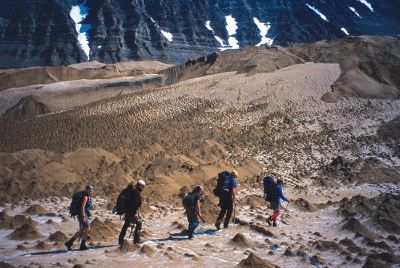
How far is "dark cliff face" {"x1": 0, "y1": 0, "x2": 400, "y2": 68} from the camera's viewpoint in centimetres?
14425

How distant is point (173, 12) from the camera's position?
16375 centimetres

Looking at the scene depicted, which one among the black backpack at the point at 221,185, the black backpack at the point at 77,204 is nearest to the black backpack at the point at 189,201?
the black backpack at the point at 221,185

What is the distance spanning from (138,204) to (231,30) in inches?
6248

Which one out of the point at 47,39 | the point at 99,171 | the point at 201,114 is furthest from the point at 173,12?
the point at 99,171

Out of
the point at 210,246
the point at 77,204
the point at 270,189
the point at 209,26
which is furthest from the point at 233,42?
the point at 77,204

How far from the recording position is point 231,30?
541 ft

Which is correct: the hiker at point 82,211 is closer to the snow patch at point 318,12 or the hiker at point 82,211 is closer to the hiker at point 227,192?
the hiker at point 227,192

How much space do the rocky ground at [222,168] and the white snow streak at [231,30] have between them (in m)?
107

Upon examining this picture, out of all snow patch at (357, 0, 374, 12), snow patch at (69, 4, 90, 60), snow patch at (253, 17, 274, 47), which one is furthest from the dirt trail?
snow patch at (357, 0, 374, 12)

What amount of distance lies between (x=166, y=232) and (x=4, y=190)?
28.0 feet

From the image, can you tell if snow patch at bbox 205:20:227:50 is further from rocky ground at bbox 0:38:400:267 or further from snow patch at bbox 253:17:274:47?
rocky ground at bbox 0:38:400:267

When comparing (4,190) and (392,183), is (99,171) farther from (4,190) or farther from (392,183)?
(392,183)

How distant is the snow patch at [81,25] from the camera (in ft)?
489

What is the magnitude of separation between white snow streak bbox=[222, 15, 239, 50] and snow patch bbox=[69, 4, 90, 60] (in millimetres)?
44125
